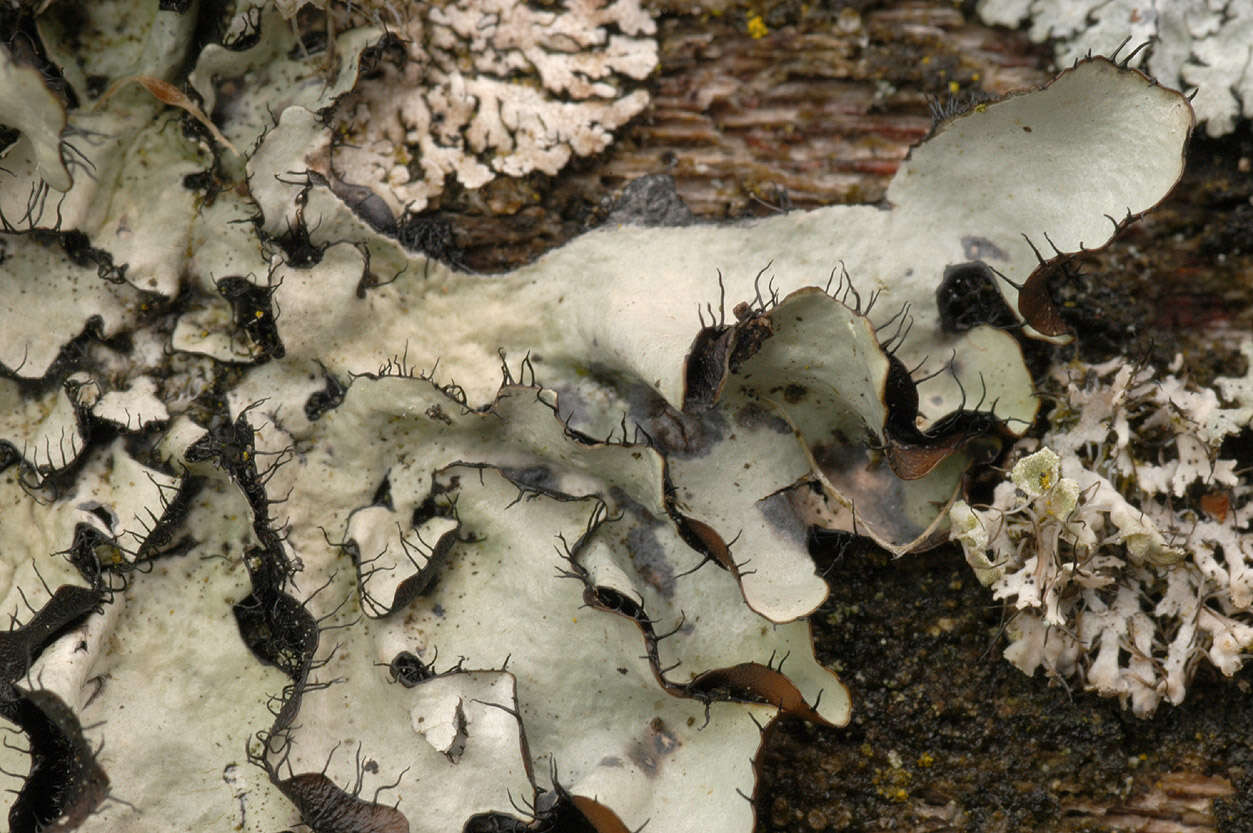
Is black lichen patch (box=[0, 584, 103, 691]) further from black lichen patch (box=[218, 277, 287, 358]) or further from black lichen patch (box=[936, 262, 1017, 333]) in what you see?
black lichen patch (box=[936, 262, 1017, 333])

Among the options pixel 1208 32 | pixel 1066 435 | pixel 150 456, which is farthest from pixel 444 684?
pixel 1208 32

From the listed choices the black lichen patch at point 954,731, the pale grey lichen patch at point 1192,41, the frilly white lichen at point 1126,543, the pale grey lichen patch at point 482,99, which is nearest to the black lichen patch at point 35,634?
the pale grey lichen patch at point 482,99

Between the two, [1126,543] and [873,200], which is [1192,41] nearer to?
[873,200]

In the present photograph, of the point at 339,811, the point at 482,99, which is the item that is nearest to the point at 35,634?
the point at 339,811

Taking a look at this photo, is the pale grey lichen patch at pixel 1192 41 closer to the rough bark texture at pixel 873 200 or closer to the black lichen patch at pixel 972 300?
the rough bark texture at pixel 873 200

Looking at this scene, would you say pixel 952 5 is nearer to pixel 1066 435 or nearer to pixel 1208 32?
pixel 1208 32

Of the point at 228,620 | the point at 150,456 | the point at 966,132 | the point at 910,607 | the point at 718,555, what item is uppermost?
the point at 966,132

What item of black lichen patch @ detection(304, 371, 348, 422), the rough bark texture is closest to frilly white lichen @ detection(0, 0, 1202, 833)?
black lichen patch @ detection(304, 371, 348, 422)
